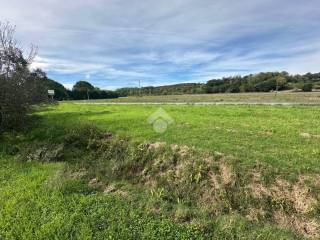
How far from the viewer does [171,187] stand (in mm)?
6484

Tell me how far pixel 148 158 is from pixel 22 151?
15.6 feet

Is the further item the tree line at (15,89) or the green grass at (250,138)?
the tree line at (15,89)

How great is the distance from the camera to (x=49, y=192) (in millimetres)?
6141

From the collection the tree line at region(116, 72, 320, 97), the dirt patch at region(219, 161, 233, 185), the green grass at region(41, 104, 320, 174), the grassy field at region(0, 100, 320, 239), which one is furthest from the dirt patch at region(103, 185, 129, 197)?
the tree line at region(116, 72, 320, 97)

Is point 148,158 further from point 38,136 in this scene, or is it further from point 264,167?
point 38,136

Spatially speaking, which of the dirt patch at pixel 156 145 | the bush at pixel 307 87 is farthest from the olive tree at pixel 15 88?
the bush at pixel 307 87

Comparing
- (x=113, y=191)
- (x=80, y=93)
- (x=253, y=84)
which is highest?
(x=253, y=84)

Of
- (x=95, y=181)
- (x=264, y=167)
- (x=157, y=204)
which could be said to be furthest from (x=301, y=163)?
(x=95, y=181)

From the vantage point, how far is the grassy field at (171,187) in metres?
4.82

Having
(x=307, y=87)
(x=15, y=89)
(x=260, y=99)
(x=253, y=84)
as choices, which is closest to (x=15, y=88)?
(x=15, y=89)

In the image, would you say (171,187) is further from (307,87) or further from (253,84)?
(253,84)

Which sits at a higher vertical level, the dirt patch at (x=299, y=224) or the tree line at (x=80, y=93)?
the tree line at (x=80, y=93)

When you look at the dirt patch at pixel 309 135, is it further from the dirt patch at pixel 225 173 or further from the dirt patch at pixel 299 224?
the dirt patch at pixel 299 224

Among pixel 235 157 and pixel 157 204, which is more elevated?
pixel 235 157
